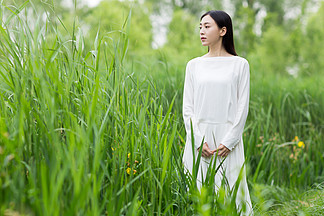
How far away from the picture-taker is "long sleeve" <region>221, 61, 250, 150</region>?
2.19m

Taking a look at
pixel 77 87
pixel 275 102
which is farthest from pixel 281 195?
pixel 77 87

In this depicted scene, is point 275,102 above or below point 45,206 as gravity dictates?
below

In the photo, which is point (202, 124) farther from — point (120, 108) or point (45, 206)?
point (45, 206)

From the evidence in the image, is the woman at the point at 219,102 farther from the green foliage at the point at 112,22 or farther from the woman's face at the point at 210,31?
the green foliage at the point at 112,22

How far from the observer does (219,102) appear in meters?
2.25

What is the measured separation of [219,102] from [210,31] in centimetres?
49

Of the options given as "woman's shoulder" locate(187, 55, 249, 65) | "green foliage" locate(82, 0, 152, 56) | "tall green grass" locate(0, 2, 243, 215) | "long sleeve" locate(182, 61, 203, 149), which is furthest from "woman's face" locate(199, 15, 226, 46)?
"tall green grass" locate(0, 2, 243, 215)

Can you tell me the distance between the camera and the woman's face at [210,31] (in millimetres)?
2285

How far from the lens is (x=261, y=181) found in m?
3.56

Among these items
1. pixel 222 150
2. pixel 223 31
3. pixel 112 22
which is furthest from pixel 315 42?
pixel 112 22

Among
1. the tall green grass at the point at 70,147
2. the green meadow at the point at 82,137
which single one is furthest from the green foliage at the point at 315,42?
the tall green grass at the point at 70,147

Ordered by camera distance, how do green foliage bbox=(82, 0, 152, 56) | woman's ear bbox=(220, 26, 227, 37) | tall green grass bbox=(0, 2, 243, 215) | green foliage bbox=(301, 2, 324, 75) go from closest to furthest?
tall green grass bbox=(0, 2, 243, 215)
green foliage bbox=(82, 0, 152, 56)
woman's ear bbox=(220, 26, 227, 37)
green foliage bbox=(301, 2, 324, 75)

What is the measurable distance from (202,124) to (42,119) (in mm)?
1097

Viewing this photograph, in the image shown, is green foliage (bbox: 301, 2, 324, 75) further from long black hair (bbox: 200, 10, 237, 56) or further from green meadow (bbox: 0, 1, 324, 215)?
long black hair (bbox: 200, 10, 237, 56)
